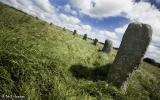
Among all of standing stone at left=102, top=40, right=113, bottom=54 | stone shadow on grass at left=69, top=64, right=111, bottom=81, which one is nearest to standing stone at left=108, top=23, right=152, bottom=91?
stone shadow on grass at left=69, top=64, right=111, bottom=81

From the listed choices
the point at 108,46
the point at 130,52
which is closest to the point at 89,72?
the point at 130,52

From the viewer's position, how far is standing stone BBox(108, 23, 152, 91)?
13.7 ft

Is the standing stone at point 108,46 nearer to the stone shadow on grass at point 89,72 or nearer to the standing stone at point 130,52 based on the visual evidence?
the stone shadow on grass at point 89,72

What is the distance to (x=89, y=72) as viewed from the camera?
5.00 meters

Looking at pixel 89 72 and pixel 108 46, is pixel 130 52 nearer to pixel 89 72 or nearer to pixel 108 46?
pixel 89 72

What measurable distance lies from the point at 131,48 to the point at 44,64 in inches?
156

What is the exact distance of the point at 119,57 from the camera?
15.0 feet

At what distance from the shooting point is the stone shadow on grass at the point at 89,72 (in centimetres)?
444

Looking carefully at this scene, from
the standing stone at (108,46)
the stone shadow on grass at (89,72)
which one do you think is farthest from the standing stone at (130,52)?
the standing stone at (108,46)

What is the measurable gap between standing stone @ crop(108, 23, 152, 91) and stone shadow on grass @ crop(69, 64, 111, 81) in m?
0.72

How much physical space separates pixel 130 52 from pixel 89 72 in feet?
7.65

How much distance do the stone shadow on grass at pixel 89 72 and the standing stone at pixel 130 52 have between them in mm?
717

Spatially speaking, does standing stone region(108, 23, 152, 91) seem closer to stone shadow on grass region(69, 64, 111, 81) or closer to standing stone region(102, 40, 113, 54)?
stone shadow on grass region(69, 64, 111, 81)

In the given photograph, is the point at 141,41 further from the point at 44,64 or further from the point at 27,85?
the point at 27,85
